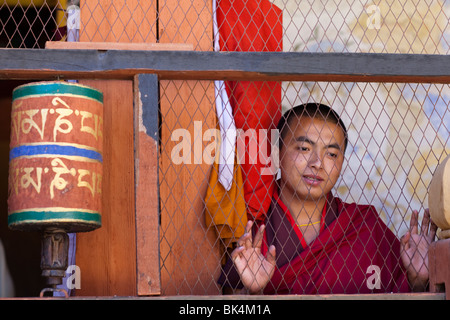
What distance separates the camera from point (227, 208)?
3438mm

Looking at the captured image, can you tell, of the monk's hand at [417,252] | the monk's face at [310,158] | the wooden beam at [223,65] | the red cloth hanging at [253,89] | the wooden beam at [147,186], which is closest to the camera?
the wooden beam at [147,186]

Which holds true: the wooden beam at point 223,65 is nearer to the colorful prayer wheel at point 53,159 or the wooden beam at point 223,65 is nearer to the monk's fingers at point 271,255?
the colorful prayer wheel at point 53,159

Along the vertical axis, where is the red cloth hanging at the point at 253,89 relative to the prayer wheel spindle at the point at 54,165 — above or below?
above

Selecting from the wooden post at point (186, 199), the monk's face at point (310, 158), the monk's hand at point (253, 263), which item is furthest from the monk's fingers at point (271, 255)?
the monk's face at point (310, 158)

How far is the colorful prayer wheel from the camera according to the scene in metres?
2.94

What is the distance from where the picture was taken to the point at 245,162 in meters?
3.55

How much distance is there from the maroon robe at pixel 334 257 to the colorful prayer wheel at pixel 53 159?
81 centimetres

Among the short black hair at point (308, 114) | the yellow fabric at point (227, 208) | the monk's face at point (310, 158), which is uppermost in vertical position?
the short black hair at point (308, 114)

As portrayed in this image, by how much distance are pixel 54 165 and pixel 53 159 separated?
23 millimetres

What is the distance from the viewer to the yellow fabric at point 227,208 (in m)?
3.43

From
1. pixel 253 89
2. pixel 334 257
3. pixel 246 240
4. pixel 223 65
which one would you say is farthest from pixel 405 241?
pixel 223 65

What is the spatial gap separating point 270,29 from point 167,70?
832 mm

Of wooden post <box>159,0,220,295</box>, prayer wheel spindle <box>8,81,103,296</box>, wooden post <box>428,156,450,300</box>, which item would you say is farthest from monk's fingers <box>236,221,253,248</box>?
wooden post <box>428,156,450,300</box>
